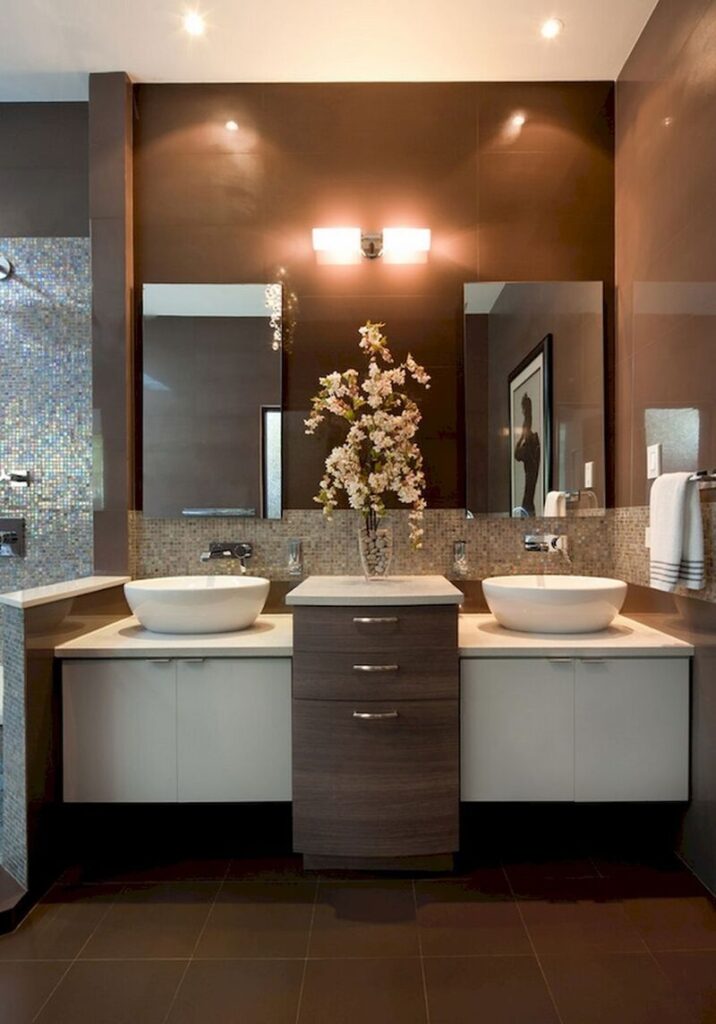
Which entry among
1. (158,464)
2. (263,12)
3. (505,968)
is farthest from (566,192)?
(505,968)

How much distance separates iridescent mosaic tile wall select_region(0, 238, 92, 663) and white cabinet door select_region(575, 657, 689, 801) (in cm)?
200

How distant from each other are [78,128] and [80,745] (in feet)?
7.99

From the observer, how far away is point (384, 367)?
2576 mm

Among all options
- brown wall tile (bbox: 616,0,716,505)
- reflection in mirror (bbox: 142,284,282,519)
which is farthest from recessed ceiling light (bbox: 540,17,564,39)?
reflection in mirror (bbox: 142,284,282,519)

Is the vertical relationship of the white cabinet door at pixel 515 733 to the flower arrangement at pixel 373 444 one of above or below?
below

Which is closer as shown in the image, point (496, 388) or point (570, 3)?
point (570, 3)

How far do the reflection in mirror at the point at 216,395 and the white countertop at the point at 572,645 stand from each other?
3.28 ft

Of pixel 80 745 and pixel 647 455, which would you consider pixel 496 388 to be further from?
pixel 80 745

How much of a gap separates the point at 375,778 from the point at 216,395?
155cm

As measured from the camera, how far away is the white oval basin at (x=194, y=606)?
6.80 feet

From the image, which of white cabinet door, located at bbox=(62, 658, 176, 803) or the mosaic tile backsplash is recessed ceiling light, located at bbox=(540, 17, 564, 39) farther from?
white cabinet door, located at bbox=(62, 658, 176, 803)

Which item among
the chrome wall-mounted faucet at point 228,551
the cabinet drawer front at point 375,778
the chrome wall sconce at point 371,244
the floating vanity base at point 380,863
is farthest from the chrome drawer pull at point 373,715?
the chrome wall sconce at point 371,244

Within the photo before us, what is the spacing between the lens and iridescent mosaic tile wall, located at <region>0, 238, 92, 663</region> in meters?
2.64

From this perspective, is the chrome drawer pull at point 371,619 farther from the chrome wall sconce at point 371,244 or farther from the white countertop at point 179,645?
the chrome wall sconce at point 371,244
